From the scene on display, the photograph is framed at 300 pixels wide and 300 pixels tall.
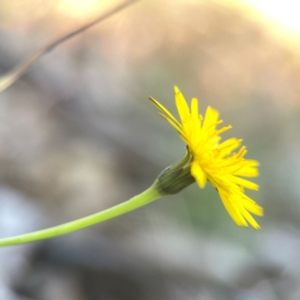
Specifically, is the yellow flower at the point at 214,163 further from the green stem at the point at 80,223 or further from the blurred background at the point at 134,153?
the blurred background at the point at 134,153

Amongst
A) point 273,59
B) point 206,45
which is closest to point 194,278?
point 206,45

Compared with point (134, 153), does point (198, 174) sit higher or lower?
lower

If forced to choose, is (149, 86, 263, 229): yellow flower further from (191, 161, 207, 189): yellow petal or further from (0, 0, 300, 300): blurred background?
(0, 0, 300, 300): blurred background

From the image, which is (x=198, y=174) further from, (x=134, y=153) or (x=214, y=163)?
(x=134, y=153)

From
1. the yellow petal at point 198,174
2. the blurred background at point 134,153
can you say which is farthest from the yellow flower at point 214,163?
the blurred background at point 134,153

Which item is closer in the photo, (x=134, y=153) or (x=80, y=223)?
(x=80, y=223)

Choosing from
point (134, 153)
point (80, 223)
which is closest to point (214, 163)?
point (80, 223)

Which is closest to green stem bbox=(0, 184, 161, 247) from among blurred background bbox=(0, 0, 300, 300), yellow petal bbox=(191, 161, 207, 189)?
yellow petal bbox=(191, 161, 207, 189)

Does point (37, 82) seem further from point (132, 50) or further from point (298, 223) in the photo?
point (298, 223)
